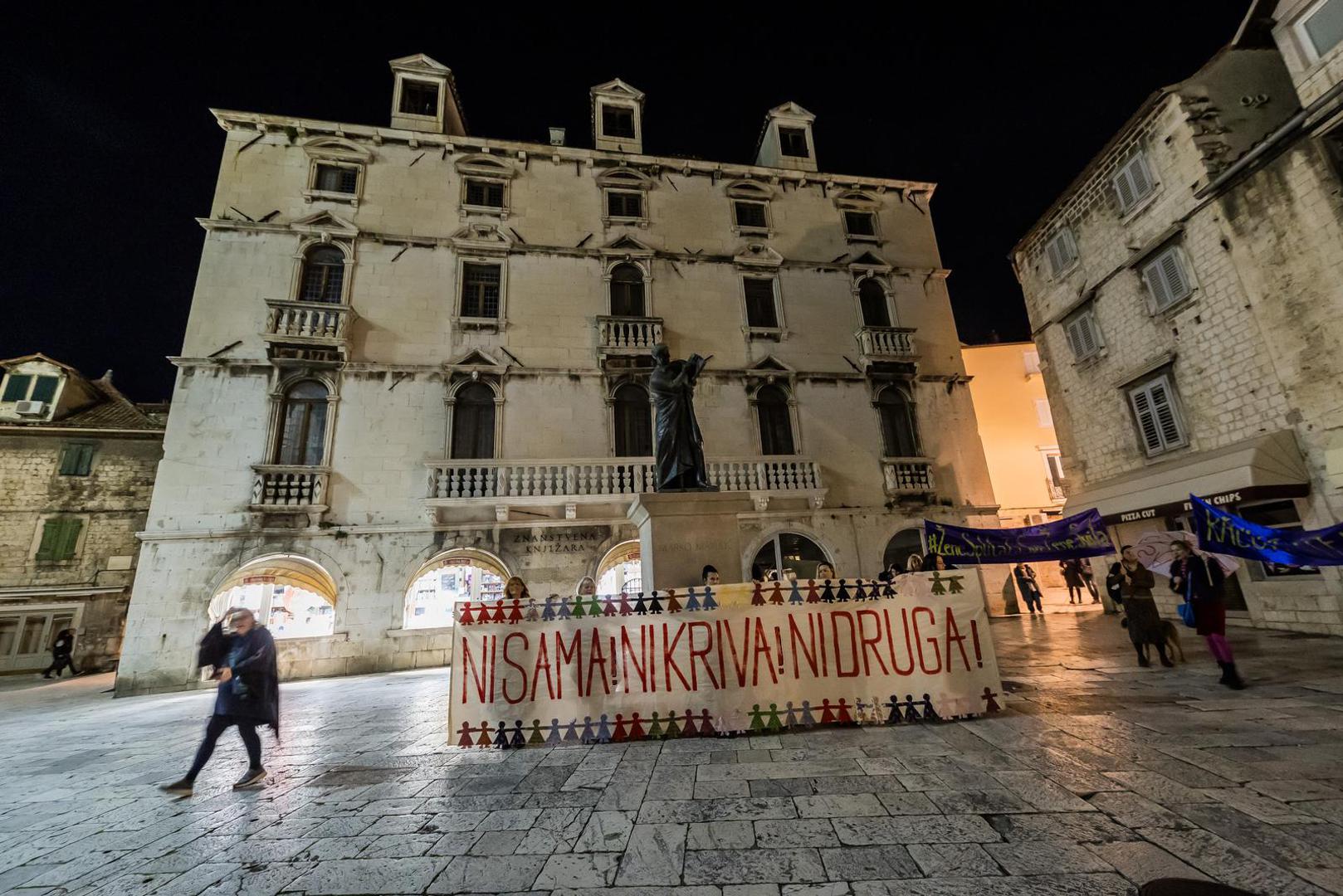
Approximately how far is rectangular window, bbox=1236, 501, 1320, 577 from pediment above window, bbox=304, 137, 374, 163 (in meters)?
24.1

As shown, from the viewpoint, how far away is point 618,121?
57.7ft

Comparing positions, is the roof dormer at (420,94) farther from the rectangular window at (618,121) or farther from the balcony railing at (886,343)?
the balcony railing at (886,343)

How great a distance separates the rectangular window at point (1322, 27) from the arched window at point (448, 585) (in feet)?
67.1

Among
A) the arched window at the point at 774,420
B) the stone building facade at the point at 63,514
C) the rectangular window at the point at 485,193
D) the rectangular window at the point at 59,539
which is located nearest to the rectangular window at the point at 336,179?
the rectangular window at the point at 485,193

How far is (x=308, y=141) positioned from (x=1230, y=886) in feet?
70.0

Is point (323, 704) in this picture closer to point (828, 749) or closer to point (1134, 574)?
point (828, 749)

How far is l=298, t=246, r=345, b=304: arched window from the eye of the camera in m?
14.0

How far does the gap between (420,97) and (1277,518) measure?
83.1ft

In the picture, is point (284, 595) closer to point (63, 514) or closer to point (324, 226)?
point (324, 226)

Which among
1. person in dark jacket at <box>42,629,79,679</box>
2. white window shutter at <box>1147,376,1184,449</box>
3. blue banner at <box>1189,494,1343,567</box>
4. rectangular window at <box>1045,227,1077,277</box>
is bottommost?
person in dark jacket at <box>42,629,79,679</box>

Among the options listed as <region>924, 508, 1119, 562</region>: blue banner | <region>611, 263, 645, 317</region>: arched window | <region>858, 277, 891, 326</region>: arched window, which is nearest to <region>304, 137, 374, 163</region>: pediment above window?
<region>611, 263, 645, 317</region>: arched window

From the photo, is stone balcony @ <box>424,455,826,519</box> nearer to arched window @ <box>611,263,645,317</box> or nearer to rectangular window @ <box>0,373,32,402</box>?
arched window @ <box>611,263,645,317</box>

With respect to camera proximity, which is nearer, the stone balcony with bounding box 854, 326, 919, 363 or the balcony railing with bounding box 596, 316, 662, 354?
the balcony railing with bounding box 596, 316, 662, 354

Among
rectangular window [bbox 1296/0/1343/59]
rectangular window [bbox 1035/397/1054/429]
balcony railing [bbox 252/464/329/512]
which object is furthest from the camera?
rectangular window [bbox 1035/397/1054/429]
